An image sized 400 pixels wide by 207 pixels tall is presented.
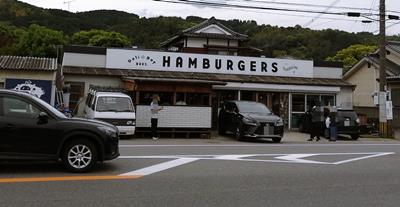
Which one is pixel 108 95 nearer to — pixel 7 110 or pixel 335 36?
pixel 7 110

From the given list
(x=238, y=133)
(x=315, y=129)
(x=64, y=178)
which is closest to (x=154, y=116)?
(x=238, y=133)

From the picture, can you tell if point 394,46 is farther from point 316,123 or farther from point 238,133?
point 238,133

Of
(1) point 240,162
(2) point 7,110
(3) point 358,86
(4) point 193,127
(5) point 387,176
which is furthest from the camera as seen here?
(3) point 358,86

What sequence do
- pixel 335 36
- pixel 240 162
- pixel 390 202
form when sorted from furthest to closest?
pixel 335 36 → pixel 240 162 → pixel 390 202

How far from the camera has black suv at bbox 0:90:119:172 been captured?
9445 millimetres

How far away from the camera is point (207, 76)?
2648 centimetres

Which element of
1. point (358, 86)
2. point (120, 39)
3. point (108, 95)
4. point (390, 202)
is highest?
point (120, 39)

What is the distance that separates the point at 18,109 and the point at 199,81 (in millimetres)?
12746

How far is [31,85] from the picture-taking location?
23781 millimetres

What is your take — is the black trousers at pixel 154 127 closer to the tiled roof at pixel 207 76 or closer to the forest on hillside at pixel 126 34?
the tiled roof at pixel 207 76

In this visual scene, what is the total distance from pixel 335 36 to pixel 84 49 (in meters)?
50.5

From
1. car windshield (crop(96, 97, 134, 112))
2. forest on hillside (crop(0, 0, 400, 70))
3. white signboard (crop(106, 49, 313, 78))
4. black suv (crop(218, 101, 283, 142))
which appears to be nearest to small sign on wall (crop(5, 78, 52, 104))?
white signboard (crop(106, 49, 313, 78))

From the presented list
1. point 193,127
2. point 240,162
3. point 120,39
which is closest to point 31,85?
point 193,127

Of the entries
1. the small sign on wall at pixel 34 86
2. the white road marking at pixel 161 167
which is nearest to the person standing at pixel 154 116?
the small sign on wall at pixel 34 86
